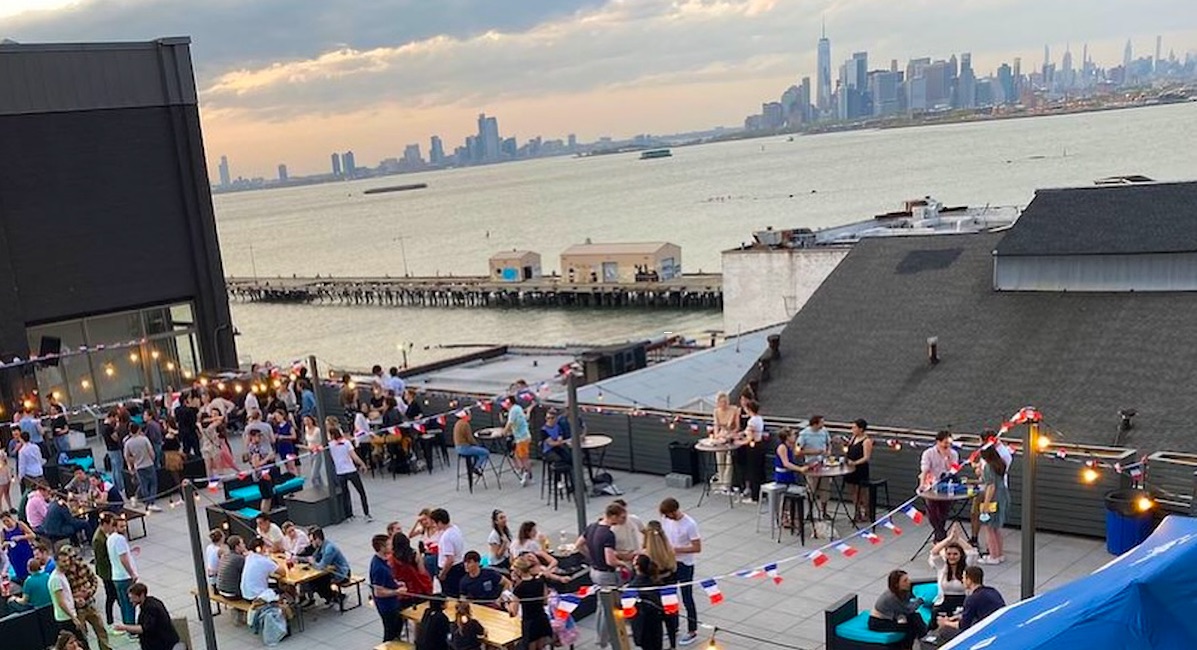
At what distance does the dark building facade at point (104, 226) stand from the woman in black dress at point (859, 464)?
816 inches

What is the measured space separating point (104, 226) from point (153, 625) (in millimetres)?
20564

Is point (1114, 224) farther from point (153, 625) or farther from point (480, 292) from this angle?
point (480, 292)

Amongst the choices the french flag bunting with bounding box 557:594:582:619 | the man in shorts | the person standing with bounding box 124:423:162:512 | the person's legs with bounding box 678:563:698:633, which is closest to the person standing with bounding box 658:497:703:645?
the person's legs with bounding box 678:563:698:633

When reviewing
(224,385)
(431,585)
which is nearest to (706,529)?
(431,585)

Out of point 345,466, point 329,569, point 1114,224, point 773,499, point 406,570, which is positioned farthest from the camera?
point 1114,224

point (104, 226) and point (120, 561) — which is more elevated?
point (104, 226)

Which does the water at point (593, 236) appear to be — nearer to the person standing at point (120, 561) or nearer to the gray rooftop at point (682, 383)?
the gray rooftop at point (682, 383)

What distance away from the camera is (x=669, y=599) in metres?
10.4

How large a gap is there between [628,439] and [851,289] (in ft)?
24.7

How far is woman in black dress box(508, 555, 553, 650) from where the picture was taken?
33.8ft

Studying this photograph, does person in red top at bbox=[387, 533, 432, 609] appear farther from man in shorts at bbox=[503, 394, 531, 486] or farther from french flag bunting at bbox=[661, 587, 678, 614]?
man in shorts at bbox=[503, 394, 531, 486]

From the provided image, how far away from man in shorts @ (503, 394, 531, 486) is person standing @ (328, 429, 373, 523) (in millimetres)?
2563

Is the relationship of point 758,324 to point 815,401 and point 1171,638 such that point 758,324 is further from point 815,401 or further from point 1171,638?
point 1171,638

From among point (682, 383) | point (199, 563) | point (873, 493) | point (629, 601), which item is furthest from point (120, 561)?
point (682, 383)
